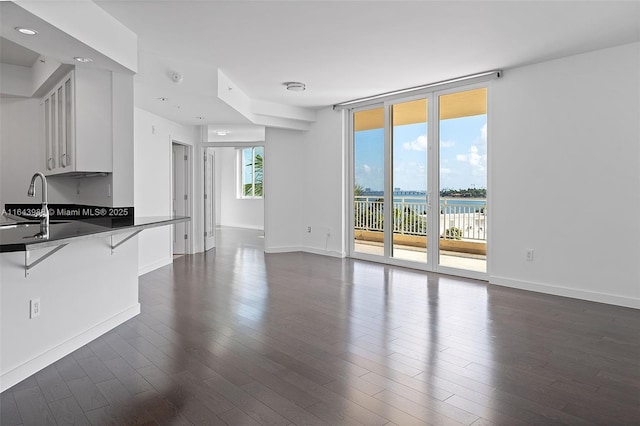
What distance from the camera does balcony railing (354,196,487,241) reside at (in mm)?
5609

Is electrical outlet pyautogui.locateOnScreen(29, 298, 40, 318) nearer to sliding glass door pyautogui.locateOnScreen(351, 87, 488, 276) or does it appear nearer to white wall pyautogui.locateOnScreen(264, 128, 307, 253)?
sliding glass door pyautogui.locateOnScreen(351, 87, 488, 276)

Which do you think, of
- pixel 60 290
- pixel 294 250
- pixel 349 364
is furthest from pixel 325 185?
pixel 60 290

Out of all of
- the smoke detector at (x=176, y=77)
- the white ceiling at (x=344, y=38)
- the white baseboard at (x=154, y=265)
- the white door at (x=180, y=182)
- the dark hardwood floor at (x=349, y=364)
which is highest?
the white ceiling at (x=344, y=38)

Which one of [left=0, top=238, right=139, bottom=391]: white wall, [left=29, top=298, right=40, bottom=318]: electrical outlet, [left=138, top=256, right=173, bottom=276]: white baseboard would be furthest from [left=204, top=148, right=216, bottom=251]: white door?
[left=29, top=298, right=40, bottom=318]: electrical outlet

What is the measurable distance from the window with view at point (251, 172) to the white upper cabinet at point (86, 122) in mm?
8741

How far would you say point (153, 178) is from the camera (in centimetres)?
601

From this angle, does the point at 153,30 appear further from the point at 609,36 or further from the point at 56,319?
the point at 609,36

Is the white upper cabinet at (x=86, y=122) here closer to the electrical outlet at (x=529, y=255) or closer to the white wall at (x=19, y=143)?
the white wall at (x=19, y=143)

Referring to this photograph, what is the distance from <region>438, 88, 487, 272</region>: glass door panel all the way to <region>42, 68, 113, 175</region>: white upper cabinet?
4304mm

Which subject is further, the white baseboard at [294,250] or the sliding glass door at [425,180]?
the white baseboard at [294,250]

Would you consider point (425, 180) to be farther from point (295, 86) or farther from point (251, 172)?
point (251, 172)

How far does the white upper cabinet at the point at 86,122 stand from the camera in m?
3.41

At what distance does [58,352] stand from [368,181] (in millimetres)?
5146

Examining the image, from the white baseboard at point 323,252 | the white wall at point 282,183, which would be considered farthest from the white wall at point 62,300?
the white wall at point 282,183
